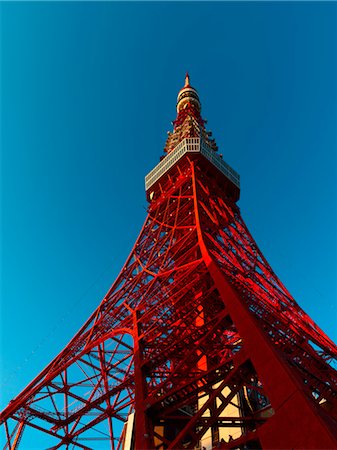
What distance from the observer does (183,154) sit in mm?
22875

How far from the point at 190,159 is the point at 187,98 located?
380 inches

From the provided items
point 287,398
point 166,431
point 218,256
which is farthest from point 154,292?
point 287,398

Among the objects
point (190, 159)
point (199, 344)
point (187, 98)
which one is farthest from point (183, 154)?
point (199, 344)

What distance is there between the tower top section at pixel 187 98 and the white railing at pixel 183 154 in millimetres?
7555

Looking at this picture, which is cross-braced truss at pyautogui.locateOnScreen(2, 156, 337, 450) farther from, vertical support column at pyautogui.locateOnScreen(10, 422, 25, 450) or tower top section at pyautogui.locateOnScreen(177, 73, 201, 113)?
tower top section at pyautogui.locateOnScreen(177, 73, 201, 113)

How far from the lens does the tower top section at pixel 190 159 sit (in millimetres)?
23094

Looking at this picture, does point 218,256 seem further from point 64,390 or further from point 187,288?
point 64,390

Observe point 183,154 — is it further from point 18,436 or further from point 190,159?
point 18,436

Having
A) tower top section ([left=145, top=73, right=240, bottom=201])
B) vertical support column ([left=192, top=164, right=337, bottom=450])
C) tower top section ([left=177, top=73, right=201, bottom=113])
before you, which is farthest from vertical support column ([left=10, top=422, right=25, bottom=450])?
tower top section ([left=177, top=73, right=201, bottom=113])

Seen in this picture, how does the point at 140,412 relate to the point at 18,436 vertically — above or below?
below

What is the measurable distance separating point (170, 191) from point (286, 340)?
1358cm

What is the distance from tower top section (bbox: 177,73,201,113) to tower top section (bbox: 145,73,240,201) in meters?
3.33

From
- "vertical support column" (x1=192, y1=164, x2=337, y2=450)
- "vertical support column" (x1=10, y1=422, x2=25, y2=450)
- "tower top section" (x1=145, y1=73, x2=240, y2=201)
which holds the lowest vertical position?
"vertical support column" (x1=192, y1=164, x2=337, y2=450)

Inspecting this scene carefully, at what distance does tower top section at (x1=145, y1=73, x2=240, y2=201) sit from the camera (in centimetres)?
2309
